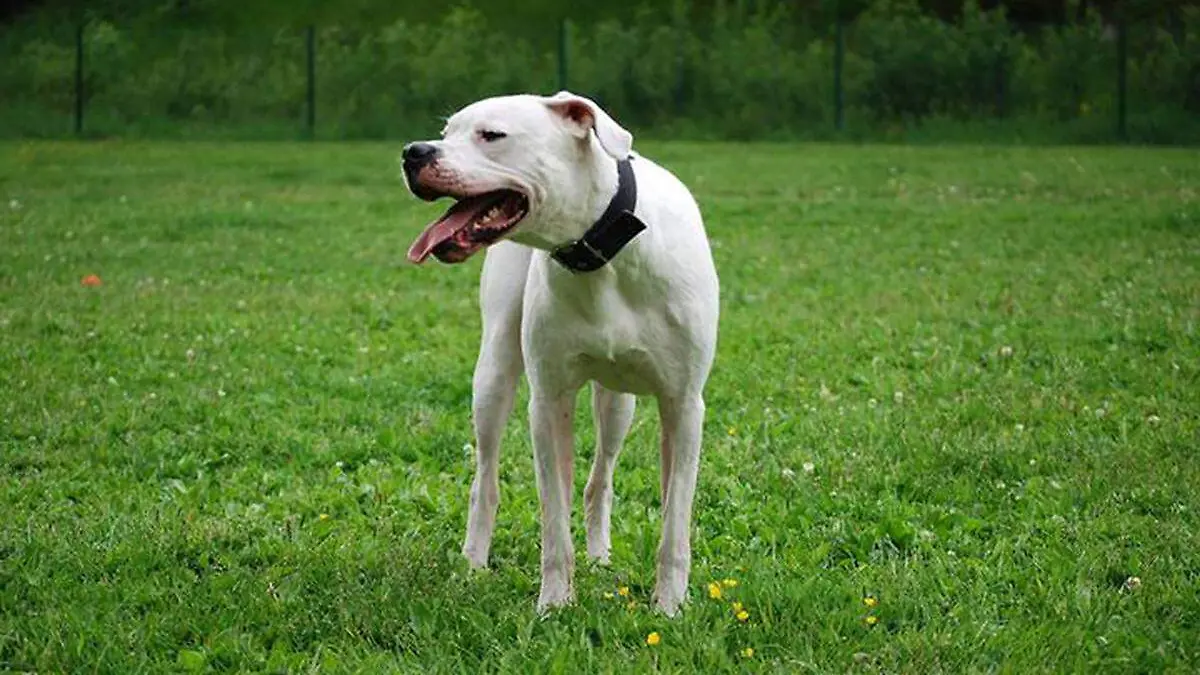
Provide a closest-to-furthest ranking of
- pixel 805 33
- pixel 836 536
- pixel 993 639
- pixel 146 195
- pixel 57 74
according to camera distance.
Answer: pixel 993 639
pixel 836 536
pixel 146 195
pixel 57 74
pixel 805 33

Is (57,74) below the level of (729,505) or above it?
above

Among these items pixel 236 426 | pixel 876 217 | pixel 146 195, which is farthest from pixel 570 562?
pixel 146 195

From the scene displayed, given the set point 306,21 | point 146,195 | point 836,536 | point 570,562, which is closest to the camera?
point 570,562

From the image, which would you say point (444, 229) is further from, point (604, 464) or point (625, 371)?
point (604, 464)

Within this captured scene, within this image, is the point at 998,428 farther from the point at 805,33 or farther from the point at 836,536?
the point at 805,33

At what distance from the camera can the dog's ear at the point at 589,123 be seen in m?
4.27

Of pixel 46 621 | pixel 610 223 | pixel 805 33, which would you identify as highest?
pixel 805 33

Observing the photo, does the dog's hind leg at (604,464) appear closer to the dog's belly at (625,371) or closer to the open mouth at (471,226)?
the dog's belly at (625,371)

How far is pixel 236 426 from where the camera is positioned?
7.15m

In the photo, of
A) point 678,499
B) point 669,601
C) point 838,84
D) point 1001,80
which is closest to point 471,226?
point 678,499

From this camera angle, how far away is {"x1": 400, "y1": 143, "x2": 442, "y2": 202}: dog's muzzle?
416 centimetres

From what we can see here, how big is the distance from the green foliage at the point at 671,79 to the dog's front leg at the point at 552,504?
22265mm

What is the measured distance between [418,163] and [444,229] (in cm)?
19

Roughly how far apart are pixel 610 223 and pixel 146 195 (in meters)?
14.5
